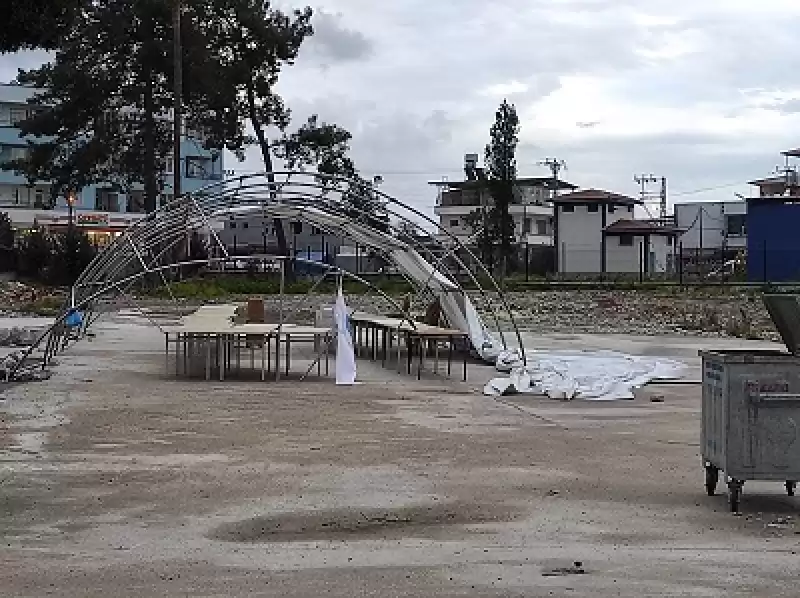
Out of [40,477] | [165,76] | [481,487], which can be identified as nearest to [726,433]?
[481,487]

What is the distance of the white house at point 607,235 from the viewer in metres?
→ 60.6

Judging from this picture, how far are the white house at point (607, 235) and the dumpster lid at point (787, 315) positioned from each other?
49.5m

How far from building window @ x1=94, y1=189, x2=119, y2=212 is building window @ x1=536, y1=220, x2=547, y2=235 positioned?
1118 inches

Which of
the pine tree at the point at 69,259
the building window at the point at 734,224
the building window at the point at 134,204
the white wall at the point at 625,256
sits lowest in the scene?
the pine tree at the point at 69,259

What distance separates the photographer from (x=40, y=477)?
9578mm

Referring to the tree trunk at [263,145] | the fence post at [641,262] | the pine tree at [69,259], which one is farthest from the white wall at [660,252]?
the pine tree at [69,259]

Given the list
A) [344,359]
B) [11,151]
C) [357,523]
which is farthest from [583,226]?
[357,523]

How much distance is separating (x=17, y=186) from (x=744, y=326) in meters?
56.3

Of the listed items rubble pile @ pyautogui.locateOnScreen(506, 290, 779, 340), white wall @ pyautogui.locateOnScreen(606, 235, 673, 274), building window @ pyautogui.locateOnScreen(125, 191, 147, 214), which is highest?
building window @ pyautogui.locateOnScreen(125, 191, 147, 214)

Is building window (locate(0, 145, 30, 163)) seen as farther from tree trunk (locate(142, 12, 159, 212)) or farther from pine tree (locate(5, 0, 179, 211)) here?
tree trunk (locate(142, 12, 159, 212))

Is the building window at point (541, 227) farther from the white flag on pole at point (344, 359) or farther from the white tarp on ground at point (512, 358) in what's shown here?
the white flag on pole at point (344, 359)

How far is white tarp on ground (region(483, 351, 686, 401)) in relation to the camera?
15.9 meters

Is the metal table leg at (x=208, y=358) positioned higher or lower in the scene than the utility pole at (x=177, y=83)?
lower

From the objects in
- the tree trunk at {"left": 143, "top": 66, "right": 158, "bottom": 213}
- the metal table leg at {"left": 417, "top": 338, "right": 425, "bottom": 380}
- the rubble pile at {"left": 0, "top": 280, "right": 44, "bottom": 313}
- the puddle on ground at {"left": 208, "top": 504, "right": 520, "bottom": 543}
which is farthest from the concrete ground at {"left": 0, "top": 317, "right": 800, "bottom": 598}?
the tree trunk at {"left": 143, "top": 66, "right": 158, "bottom": 213}
